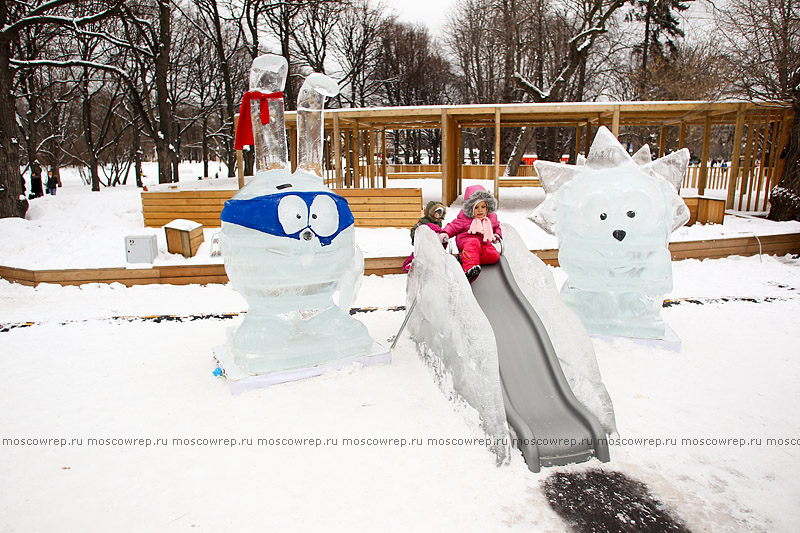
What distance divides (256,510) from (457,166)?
13.9 m

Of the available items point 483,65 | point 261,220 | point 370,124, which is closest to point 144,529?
point 261,220

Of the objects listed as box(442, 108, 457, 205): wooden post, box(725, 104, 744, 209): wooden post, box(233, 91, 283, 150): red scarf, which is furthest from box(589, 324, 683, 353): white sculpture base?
box(725, 104, 744, 209): wooden post

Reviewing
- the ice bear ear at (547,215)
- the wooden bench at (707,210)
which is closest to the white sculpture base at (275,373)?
the ice bear ear at (547,215)

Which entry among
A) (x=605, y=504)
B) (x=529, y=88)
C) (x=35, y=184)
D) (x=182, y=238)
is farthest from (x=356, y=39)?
(x=605, y=504)

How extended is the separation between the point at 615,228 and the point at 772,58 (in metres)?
8.14

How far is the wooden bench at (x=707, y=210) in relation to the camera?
9508 mm

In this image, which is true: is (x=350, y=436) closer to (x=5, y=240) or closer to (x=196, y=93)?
(x=5, y=240)

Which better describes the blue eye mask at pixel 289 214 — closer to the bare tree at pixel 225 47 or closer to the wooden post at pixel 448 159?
the wooden post at pixel 448 159

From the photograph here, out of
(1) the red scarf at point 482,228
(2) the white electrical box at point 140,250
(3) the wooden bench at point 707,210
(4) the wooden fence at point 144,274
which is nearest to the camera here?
(1) the red scarf at point 482,228

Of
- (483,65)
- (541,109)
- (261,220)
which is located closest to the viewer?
(261,220)

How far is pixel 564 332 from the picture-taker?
138 inches

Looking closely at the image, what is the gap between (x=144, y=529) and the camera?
2.35 meters

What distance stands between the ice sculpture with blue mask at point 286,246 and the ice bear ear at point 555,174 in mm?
1964

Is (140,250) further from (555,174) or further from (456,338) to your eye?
(555,174)
